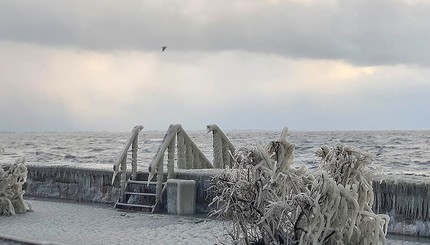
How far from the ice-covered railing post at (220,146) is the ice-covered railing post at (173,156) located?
0.30m

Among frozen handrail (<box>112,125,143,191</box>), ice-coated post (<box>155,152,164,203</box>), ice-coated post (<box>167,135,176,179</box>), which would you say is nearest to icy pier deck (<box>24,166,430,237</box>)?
ice-coated post (<box>167,135,176,179</box>)

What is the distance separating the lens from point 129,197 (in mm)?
17156

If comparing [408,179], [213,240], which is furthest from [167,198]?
[408,179]

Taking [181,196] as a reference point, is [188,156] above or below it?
above

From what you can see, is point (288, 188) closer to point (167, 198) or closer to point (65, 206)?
point (167, 198)

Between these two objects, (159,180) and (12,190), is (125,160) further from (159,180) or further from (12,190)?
(12,190)

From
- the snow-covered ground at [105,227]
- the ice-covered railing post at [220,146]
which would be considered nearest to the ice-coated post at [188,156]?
the ice-covered railing post at [220,146]

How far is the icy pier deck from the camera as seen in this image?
12648mm

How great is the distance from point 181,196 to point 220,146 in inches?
135

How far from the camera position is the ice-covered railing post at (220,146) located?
18422 millimetres

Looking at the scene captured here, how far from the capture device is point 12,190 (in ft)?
51.5

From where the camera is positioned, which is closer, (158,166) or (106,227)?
(106,227)

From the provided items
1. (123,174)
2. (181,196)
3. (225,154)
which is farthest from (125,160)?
(225,154)

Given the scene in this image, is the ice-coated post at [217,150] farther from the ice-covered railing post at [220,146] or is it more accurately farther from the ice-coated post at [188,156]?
the ice-coated post at [188,156]
